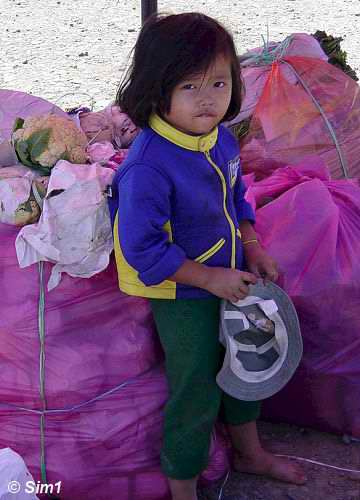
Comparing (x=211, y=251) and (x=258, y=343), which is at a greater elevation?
(x=211, y=251)

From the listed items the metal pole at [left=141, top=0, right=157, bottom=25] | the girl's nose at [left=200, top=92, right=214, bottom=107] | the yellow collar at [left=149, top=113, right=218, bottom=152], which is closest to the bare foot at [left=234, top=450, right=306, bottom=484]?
the yellow collar at [left=149, top=113, right=218, bottom=152]

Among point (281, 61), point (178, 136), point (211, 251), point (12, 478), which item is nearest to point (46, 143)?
point (178, 136)

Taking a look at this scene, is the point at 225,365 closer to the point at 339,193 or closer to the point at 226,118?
the point at 226,118

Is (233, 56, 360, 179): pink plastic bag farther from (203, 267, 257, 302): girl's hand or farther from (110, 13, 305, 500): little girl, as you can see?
(203, 267, 257, 302): girl's hand

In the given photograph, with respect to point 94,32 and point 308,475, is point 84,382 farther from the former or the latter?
point 94,32

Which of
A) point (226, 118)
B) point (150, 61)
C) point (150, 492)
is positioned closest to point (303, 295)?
point (226, 118)

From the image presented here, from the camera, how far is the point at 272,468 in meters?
2.15

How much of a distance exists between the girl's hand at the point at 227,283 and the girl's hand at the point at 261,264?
192 mm

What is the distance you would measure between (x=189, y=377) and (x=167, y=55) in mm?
797

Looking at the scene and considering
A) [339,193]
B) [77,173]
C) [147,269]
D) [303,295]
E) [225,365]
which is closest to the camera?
[147,269]

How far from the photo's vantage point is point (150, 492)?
2.05 metres

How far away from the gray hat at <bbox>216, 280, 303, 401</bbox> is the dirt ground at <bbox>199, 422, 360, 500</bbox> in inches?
16.3

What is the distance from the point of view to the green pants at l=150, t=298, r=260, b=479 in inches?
73.5

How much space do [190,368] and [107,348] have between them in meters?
0.25
